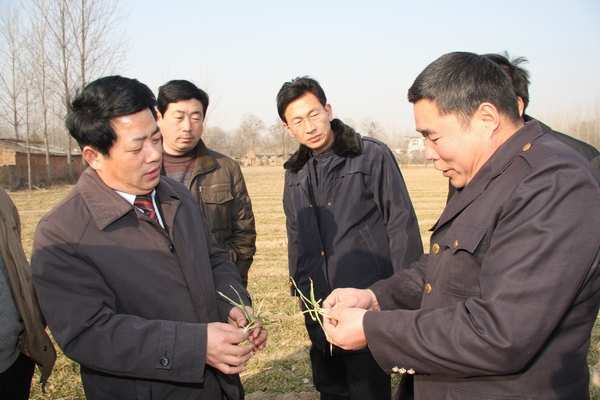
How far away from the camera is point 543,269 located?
1.41 m

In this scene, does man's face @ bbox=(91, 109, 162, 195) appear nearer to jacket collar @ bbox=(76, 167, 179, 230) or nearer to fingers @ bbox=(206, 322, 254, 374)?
jacket collar @ bbox=(76, 167, 179, 230)

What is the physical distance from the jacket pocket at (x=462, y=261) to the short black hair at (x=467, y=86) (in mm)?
427

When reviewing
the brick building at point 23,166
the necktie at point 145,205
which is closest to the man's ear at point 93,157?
the necktie at point 145,205

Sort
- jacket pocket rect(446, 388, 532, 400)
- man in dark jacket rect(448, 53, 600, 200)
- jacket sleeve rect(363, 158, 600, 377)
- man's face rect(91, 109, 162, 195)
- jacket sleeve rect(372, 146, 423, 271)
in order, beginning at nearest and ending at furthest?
jacket sleeve rect(363, 158, 600, 377) < jacket pocket rect(446, 388, 532, 400) < man's face rect(91, 109, 162, 195) < man in dark jacket rect(448, 53, 600, 200) < jacket sleeve rect(372, 146, 423, 271)

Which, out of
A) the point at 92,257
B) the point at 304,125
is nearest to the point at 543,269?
the point at 92,257

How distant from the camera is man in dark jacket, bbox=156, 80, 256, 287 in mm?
3725

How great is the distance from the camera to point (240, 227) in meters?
4.01

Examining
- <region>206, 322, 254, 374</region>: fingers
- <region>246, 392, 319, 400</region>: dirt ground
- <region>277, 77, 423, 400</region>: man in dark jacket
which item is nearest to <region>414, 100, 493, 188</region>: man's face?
<region>206, 322, 254, 374</region>: fingers

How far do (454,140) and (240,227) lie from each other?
2526 mm

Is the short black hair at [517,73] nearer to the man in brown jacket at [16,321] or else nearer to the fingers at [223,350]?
the fingers at [223,350]

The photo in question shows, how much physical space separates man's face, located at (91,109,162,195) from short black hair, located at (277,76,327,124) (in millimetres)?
1533

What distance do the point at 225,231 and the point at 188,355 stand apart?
6.54 ft

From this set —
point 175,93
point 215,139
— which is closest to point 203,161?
point 175,93

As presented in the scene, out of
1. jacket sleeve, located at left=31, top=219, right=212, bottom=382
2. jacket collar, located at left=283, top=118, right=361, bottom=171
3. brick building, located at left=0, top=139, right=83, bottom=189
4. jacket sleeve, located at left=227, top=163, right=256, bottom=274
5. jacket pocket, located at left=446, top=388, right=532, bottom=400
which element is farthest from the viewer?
brick building, located at left=0, top=139, right=83, bottom=189
